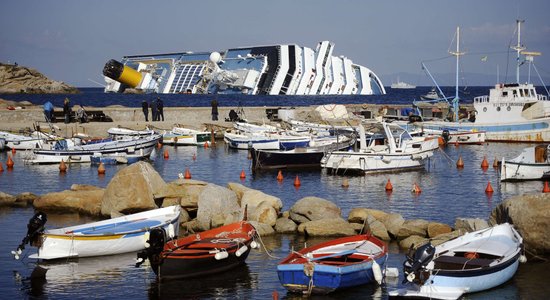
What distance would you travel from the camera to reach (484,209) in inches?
1008

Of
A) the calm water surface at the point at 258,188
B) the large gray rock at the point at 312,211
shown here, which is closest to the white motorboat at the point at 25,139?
the calm water surface at the point at 258,188

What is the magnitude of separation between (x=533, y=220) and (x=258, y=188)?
1495 cm

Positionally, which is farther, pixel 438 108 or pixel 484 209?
pixel 438 108

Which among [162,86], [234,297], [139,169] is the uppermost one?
[162,86]

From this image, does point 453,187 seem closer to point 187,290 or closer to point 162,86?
point 187,290

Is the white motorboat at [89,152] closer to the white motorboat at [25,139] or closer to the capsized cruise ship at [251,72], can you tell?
the white motorboat at [25,139]

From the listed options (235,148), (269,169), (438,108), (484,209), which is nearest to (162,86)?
(438,108)

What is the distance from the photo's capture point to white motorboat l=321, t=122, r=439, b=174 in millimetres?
34625

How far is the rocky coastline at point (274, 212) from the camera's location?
1791 centimetres

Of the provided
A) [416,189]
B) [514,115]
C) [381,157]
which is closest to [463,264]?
[416,189]

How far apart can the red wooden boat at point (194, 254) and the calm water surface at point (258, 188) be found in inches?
8.4

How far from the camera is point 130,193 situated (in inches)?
866

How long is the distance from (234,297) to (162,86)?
111228mm

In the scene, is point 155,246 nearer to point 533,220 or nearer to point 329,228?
point 329,228
